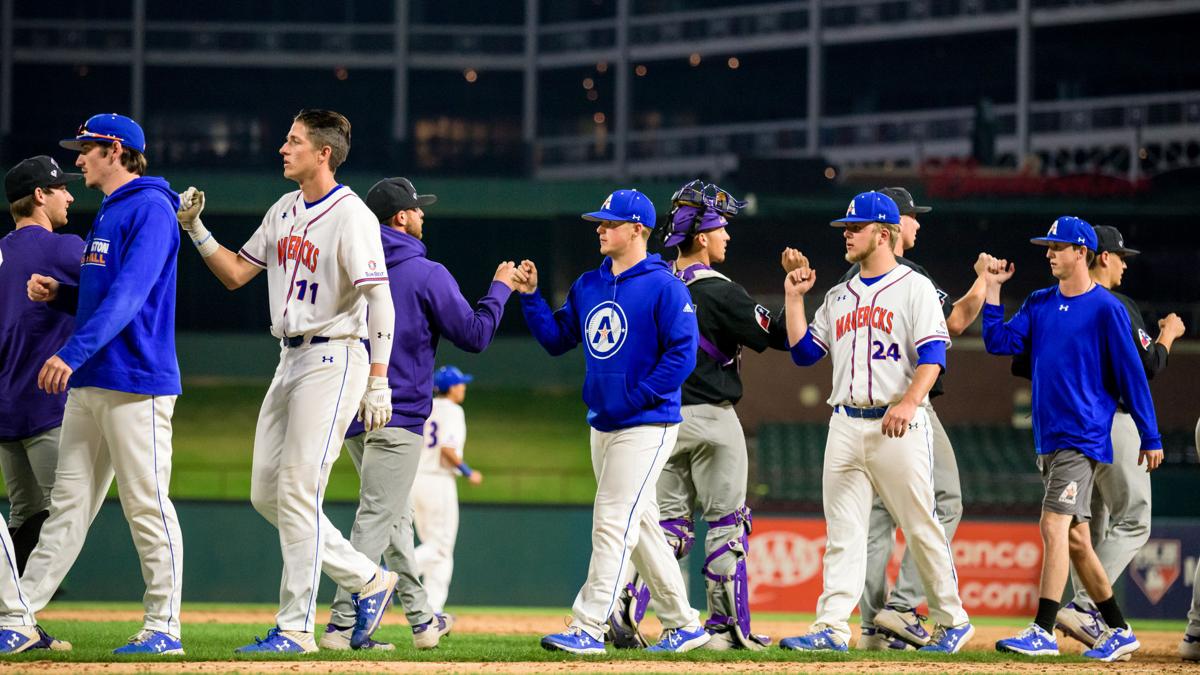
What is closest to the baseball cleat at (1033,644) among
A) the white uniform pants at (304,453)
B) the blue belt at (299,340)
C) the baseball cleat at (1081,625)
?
the baseball cleat at (1081,625)

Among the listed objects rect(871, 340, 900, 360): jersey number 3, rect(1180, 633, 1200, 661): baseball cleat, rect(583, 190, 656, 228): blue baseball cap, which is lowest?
rect(1180, 633, 1200, 661): baseball cleat

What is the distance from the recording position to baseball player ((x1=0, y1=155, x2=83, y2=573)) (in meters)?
7.39

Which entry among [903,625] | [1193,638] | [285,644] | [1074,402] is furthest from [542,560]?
[285,644]

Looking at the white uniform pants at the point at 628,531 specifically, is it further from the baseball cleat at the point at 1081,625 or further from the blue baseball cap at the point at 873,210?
the baseball cleat at the point at 1081,625

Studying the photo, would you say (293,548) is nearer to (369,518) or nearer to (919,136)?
(369,518)

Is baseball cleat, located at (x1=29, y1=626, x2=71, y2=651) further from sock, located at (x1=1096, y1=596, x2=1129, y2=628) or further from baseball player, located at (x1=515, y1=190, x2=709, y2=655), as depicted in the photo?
sock, located at (x1=1096, y1=596, x2=1129, y2=628)

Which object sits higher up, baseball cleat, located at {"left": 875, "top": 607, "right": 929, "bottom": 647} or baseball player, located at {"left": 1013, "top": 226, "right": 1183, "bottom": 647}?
baseball player, located at {"left": 1013, "top": 226, "right": 1183, "bottom": 647}

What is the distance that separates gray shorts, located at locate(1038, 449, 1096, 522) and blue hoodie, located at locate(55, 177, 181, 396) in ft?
15.2

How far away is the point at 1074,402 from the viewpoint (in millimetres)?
8031

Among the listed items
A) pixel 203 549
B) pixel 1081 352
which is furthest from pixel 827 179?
pixel 1081 352

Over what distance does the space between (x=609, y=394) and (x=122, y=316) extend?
2.28 m

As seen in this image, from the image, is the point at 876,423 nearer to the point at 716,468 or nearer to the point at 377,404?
the point at 716,468

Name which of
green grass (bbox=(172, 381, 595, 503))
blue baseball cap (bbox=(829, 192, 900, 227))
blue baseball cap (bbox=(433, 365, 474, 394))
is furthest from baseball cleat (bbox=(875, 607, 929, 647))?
green grass (bbox=(172, 381, 595, 503))

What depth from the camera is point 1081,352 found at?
8.11 m
